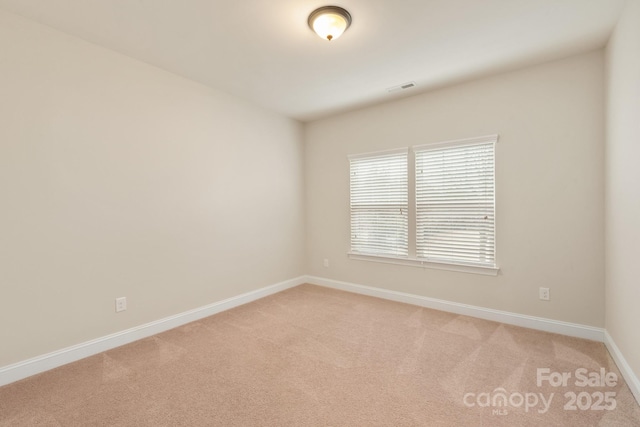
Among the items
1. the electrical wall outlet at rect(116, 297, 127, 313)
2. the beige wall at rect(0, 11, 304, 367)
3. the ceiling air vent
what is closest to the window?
the ceiling air vent

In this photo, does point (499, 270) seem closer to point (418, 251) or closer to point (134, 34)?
point (418, 251)

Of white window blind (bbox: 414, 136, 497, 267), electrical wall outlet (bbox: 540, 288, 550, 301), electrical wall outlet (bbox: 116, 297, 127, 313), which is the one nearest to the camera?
electrical wall outlet (bbox: 116, 297, 127, 313)

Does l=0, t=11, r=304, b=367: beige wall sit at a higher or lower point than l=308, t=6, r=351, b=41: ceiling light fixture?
lower

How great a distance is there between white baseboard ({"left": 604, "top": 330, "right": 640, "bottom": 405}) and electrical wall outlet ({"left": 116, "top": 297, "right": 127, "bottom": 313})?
155 inches

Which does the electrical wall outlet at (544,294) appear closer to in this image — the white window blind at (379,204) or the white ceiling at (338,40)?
the white window blind at (379,204)

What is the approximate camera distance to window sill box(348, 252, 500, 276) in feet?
10.4

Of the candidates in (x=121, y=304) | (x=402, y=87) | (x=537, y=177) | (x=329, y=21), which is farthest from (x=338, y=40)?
(x=121, y=304)

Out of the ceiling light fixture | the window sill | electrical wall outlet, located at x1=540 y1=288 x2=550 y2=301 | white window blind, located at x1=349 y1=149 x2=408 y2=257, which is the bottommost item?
electrical wall outlet, located at x1=540 y1=288 x2=550 y2=301

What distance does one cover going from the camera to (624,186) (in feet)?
6.84

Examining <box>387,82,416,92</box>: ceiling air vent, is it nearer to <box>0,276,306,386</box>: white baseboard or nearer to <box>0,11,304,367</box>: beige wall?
<box>0,11,304,367</box>: beige wall

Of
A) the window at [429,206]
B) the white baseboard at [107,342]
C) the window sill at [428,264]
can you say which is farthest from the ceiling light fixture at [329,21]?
the white baseboard at [107,342]

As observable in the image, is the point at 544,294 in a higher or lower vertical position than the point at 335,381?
higher

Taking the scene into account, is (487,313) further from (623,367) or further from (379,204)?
(379,204)

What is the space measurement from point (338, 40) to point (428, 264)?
2696 mm
